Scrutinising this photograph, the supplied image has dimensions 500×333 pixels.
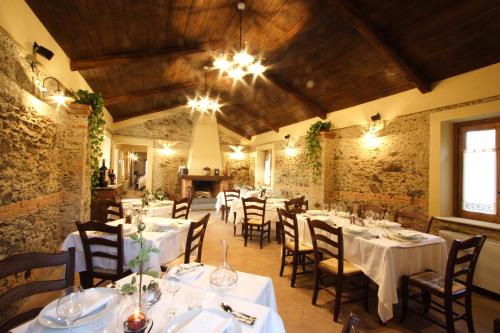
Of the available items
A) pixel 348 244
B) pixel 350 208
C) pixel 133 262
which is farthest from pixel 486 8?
pixel 133 262

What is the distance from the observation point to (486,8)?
9.45ft

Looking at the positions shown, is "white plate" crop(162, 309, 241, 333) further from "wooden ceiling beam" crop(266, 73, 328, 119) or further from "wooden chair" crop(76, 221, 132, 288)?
"wooden ceiling beam" crop(266, 73, 328, 119)

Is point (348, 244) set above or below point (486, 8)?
below

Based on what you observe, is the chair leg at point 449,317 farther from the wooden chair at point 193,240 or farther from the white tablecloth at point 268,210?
the white tablecloth at point 268,210

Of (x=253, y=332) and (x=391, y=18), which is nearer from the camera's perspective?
(x=253, y=332)

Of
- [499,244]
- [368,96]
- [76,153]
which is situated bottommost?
[499,244]

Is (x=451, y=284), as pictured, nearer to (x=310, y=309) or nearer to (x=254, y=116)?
(x=310, y=309)

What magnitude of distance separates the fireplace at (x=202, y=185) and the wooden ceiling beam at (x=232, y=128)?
236cm

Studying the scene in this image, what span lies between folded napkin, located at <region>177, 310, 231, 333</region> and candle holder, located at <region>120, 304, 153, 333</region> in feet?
0.46

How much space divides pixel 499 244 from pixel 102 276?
4.68 meters

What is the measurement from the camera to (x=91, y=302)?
1137mm

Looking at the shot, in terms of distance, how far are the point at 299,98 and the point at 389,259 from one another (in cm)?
466

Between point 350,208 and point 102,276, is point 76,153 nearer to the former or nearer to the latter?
point 102,276

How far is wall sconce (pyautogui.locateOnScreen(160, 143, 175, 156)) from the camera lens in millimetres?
9489
